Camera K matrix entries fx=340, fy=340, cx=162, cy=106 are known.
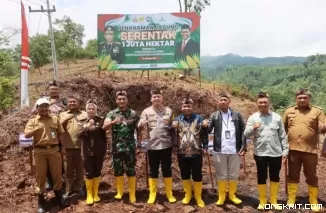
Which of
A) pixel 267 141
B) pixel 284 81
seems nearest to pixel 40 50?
pixel 267 141

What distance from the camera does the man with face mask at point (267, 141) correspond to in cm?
522

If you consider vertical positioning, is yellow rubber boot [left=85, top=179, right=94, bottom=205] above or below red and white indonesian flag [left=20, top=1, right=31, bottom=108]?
below

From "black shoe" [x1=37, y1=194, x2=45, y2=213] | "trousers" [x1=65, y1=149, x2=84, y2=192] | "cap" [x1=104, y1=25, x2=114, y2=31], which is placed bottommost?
"black shoe" [x1=37, y1=194, x2=45, y2=213]

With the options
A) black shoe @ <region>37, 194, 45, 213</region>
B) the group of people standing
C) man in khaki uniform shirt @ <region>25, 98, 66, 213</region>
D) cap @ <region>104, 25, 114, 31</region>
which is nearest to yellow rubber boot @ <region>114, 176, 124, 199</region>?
the group of people standing

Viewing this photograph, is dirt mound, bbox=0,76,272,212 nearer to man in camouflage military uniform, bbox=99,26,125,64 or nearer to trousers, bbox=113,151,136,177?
trousers, bbox=113,151,136,177

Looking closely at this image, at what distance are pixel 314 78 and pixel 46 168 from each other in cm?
7791

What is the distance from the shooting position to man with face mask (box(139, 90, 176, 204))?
17.9 feet

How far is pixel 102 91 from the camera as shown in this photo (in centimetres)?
939

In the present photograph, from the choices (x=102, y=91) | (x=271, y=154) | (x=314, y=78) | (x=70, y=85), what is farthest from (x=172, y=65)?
(x=314, y=78)

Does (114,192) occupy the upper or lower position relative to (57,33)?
lower

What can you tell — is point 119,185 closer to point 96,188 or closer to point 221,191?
point 96,188

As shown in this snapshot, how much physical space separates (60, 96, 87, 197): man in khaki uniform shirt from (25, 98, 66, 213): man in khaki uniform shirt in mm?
225

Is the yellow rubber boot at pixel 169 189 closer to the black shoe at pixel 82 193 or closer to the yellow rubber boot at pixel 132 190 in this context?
the yellow rubber boot at pixel 132 190

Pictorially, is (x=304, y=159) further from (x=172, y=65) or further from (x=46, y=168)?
(x=172, y=65)
